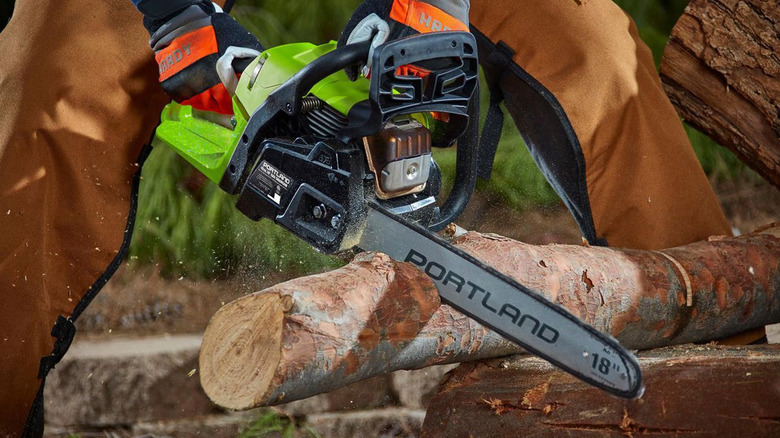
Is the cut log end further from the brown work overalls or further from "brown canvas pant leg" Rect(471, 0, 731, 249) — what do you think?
"brown canvas pant leg" Rect(471, 0, 731, 249)

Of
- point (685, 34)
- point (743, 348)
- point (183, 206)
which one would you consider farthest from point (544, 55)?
point (183, 206)

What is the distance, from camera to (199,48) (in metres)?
1.91

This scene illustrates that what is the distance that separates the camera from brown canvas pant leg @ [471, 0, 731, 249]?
2248mm

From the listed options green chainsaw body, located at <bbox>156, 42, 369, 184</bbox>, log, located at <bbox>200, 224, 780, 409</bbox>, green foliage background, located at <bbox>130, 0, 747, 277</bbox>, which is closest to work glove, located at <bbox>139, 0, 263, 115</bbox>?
green chainsaw body, located at <bbox>156, 42, 369, 184</bbox>

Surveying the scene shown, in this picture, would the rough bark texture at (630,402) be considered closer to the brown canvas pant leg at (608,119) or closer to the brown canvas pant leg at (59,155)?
the brown canvas pant leg at (608,119)

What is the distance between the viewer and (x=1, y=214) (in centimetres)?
212

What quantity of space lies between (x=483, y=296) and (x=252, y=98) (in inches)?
28.6

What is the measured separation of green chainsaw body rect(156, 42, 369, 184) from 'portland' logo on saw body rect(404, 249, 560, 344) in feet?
1.15

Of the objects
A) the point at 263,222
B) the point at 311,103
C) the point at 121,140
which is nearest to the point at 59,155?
the point at 121,140

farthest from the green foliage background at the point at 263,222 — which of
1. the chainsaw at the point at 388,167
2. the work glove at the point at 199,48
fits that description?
the chainsaw at the point at 388,167

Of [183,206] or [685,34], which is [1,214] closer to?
[183,206]

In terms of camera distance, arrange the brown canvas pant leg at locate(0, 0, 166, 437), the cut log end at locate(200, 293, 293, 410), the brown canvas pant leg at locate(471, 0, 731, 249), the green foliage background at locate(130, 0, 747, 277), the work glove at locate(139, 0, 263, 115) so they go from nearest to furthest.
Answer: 1. the cut log end at locate(200, 293, 293, 410)
2. the work glove at locate(139, 0, 263, 115)
3. the brown canvas pant leg at locate(0, 0, 166, 437)
4. the brown canvas pant leg at locate(471, 0, 731, 249)
5. the green foliage background at locate(130, 0, 747, 277)

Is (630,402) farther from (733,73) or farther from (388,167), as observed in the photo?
(733,73)

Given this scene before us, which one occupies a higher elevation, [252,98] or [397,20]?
[397,20]
